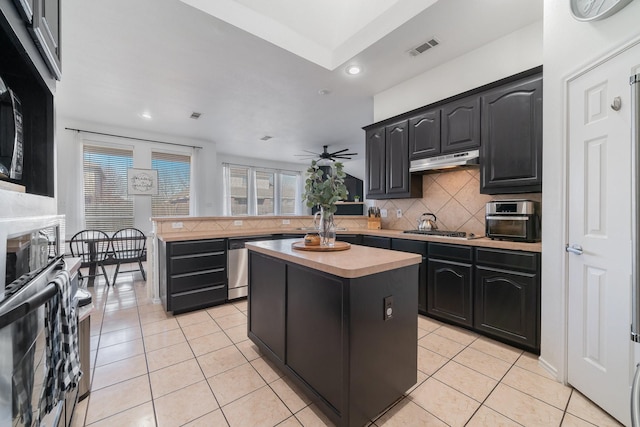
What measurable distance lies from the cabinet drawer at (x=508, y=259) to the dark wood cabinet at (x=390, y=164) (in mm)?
1163

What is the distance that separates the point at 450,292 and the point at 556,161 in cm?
139

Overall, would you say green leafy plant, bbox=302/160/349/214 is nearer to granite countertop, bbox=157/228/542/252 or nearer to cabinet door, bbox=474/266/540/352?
granite countertop, bbox=157/228/542/252

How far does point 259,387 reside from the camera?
1.71 metres

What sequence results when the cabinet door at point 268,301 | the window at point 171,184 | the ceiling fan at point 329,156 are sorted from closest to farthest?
the cabinet door at point 268,301 → the window at point 171,184 → the ceiling fan at point 329,156

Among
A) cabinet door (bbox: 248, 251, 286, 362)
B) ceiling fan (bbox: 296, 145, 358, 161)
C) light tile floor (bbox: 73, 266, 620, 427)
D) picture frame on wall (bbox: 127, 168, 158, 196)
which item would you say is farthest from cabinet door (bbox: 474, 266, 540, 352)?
picture frame on wall (bbox: 127, 168, 158, 196)

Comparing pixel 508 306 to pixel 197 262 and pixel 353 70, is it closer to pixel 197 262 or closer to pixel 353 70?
pixel 353 70

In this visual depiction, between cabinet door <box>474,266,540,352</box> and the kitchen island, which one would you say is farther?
cabinet door <box>474,266,540,352</box>

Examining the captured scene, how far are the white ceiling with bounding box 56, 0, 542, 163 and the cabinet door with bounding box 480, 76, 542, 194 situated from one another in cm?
65

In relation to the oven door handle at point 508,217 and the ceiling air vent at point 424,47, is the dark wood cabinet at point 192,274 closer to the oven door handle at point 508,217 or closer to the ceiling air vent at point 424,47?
the oven door handle at point 508,217

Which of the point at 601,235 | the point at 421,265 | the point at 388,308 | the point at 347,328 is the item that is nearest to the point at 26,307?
the point at 347,328

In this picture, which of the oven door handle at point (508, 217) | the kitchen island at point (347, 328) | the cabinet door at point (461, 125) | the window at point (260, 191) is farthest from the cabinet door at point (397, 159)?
the window at point (260, 191)

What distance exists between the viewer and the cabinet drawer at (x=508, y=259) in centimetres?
204

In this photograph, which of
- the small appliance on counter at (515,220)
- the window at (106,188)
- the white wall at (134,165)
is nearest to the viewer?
the small appliance on counter at (515,220)

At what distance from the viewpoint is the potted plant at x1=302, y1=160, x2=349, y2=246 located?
1833 millimetres
